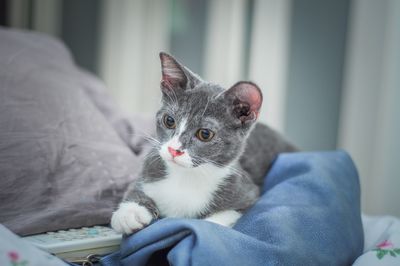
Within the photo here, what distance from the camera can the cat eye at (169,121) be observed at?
1.06m

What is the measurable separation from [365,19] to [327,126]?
0.54 metres

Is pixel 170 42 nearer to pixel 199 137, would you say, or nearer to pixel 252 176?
pixel 252 176

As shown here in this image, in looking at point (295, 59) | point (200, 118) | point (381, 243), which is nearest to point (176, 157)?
point (200, 118)

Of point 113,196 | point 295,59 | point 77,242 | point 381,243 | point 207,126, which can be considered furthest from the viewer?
point 295,59

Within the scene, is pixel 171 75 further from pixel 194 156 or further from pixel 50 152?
pixel 50 152

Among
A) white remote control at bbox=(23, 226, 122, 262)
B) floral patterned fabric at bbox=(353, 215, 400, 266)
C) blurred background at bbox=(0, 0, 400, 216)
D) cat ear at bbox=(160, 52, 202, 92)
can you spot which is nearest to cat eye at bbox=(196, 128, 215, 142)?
cat ear at bbox=(160, 52, 202, 92)

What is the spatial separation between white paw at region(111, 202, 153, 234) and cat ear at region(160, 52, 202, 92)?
31cm

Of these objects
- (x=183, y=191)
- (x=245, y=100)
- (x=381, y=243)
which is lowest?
(x=381, y=243)

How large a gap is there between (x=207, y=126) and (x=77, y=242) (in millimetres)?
387

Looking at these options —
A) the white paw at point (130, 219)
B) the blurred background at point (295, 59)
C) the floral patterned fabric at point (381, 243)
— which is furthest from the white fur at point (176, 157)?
the blurred background at point (295, 59)

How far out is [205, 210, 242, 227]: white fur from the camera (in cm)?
108

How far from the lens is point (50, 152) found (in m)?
1.18

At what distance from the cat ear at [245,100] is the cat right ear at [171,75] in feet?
0.44

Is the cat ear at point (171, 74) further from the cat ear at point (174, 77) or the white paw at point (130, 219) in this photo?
the white paw at point (130, 219)
